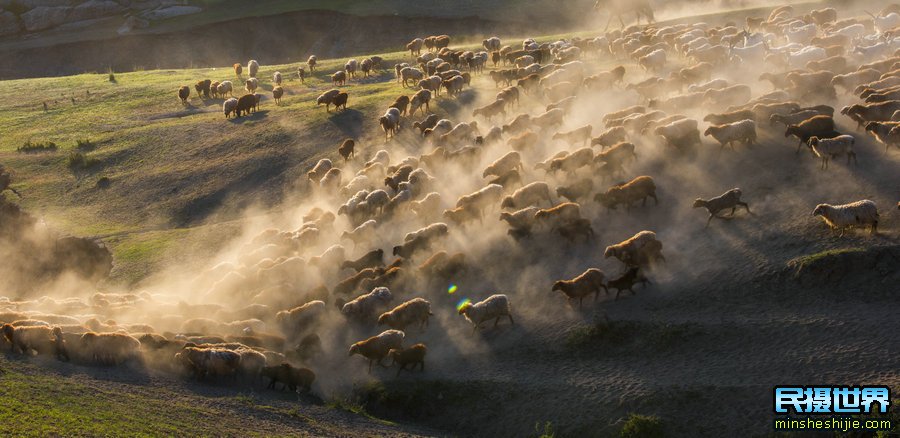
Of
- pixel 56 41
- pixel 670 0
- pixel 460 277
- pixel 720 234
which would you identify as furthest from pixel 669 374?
pixel 56 41

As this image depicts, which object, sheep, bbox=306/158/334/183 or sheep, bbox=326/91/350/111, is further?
sheep, bbox=326/91/350/111

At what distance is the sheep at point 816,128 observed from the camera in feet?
92.4

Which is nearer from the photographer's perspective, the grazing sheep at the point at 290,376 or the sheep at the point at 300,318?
the grazing sheep at the point at 290,376

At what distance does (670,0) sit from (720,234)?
50.0m

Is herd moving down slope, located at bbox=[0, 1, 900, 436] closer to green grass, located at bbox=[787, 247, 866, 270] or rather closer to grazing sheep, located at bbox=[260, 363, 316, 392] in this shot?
grazing sheep, located at bbox=[260, 363, 316, 392]

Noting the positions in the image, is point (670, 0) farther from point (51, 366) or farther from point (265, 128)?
point (51, 366)

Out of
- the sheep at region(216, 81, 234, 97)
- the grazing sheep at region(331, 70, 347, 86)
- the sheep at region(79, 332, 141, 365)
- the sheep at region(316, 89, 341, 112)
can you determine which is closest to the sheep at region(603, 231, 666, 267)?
the sheep at region(79, 332, 141, 365)

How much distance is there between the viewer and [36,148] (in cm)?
4772

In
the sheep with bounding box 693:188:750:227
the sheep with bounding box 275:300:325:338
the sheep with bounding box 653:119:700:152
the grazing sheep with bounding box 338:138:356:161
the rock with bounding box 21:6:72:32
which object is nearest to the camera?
the sheep with bounding box 693:188:750:227

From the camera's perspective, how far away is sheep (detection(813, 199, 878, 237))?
22547 millimetres

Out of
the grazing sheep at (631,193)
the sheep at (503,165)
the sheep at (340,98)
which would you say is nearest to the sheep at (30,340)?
the sheep at (503,165)

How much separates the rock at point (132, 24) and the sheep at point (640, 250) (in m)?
76.4

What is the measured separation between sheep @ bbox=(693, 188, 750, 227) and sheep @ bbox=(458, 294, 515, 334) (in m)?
6.97

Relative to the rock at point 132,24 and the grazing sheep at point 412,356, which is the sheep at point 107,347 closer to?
the grazing sheep at point 412,356
